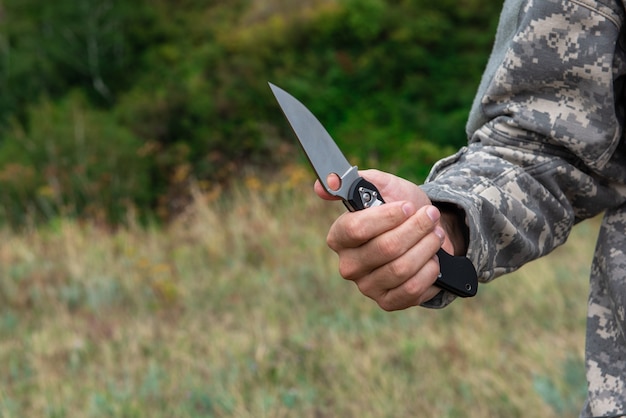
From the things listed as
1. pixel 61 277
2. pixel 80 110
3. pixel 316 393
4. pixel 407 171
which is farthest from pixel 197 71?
pixel 316 393

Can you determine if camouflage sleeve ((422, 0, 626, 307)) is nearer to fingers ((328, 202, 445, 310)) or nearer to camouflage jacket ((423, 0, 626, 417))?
camouflage jacket ((423, 0, 626, 417))

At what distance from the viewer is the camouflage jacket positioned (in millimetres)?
1316

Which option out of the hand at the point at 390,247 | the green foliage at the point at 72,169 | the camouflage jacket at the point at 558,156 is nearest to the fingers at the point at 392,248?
the hand at the point at 390,247

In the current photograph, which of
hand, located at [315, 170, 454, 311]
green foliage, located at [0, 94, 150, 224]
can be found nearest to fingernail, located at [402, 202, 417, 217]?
hand, located at [315, 170, 454, 311]

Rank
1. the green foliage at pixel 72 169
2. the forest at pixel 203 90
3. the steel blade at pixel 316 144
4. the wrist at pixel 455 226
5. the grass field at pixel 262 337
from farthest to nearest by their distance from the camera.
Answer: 1. the forest at pixel 203 90
2. the green foliage at pixel 72 169
3. the grass field at pixel 262 337
4. the wrist at pixel 455 226
5. the steel blade at pixel 316 144

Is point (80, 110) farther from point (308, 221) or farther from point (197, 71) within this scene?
point (308, 221)

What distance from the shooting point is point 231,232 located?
6.31 m

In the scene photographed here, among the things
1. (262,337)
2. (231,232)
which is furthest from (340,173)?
(231,232)

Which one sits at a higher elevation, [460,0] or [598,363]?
[598,363]

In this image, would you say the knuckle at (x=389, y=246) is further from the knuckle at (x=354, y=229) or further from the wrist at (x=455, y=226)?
the wrist at (x=455, y=226)

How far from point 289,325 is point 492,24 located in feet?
30.8

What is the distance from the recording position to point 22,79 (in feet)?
48.5

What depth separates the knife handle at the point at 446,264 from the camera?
1.15 m

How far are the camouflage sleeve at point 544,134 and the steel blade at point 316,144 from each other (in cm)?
19
